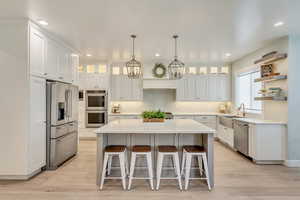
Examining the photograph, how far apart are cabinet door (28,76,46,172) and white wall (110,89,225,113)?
136 inches

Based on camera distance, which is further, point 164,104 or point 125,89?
point 164,104

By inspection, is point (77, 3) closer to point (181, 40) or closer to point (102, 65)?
point (181, 40)

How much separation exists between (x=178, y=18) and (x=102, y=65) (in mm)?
Answer: 4055

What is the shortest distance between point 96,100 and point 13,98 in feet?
10.5

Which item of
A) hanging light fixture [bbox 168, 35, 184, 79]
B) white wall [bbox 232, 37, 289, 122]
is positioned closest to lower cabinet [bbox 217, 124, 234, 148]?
white wall [bbox 232, 37, 289, 122]

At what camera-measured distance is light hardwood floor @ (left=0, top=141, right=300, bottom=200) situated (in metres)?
2.78

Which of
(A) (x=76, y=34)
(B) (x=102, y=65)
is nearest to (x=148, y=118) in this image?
(A) (x=76, y=34)

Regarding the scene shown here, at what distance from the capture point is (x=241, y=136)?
4.75 metres

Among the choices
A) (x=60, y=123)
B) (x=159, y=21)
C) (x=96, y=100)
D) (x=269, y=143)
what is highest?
(x=159, y=21)

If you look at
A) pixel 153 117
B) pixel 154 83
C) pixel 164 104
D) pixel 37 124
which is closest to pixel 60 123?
pixel 37 124

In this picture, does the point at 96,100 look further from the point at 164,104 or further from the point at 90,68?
the point at 164,104

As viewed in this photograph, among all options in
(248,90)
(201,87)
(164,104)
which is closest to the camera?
(248,90)

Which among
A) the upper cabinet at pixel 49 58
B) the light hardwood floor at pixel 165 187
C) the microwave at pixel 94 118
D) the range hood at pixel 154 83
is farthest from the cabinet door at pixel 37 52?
the range hood at pixel 154 83

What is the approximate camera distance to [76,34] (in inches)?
155
